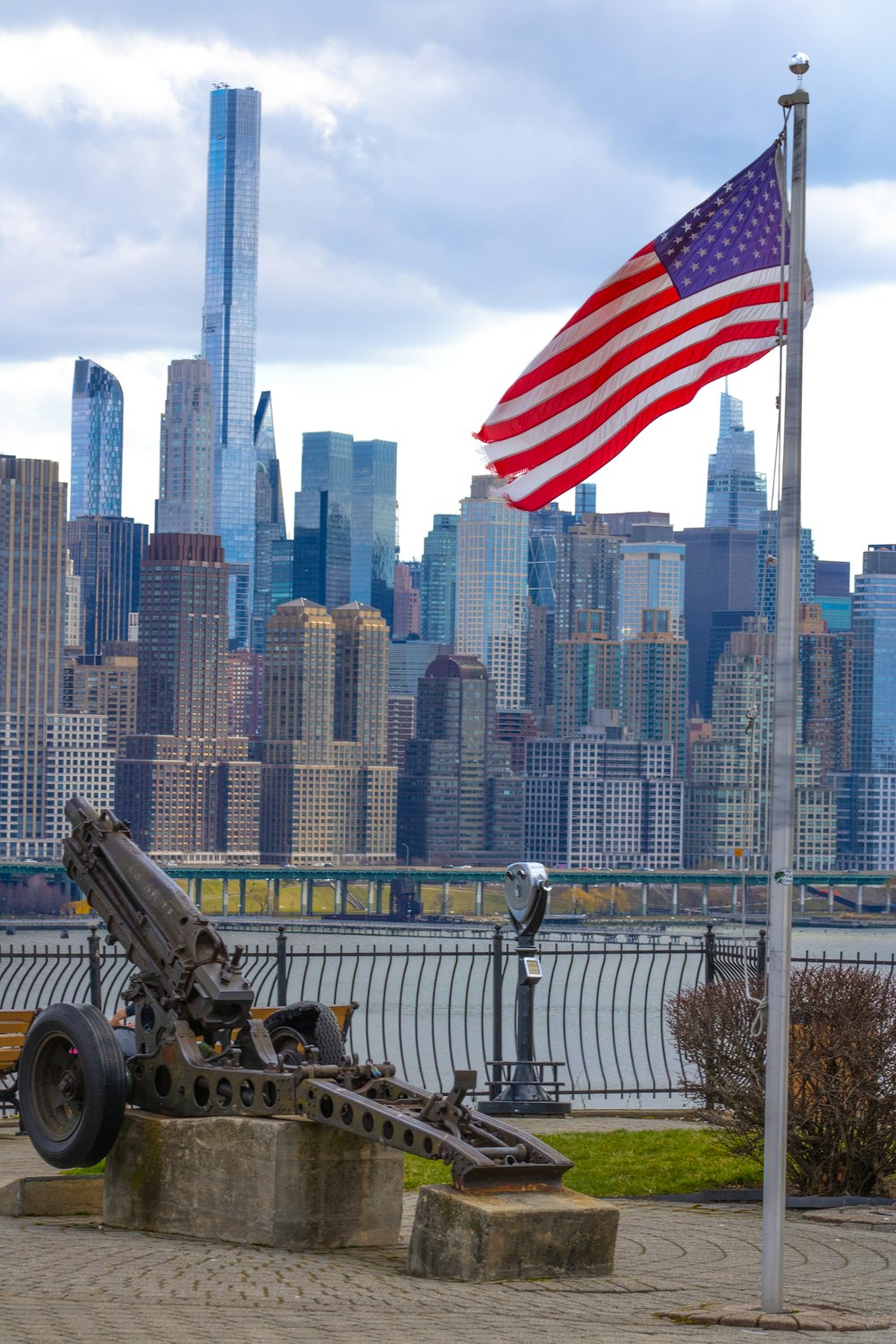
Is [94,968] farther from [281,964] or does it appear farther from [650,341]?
[650,341]

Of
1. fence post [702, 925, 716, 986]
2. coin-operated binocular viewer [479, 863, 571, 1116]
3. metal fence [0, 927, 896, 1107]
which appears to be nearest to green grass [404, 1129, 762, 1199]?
metal fence [0, 927, 896, 1107]

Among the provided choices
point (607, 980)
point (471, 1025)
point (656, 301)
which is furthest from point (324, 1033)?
point (607, 980)

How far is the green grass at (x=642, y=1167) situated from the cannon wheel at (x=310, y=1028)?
0.98 m

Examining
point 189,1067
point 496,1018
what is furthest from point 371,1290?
point 496,1018

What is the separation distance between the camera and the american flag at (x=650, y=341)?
1061cm

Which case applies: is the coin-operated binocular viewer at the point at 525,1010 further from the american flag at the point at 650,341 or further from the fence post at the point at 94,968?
the american flag at the point at 650,341

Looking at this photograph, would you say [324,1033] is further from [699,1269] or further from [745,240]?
[745,240]

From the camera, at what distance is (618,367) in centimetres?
1112

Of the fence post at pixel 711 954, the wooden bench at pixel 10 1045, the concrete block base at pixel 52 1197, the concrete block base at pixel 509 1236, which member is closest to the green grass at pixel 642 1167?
the concrete block base at pixel 52 1197

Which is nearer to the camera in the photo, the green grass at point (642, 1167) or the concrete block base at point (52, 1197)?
the concrete block base at point (52, 1197)

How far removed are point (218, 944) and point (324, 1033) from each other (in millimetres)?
1085

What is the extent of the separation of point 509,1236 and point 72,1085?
2.75m

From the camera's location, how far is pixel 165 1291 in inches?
351

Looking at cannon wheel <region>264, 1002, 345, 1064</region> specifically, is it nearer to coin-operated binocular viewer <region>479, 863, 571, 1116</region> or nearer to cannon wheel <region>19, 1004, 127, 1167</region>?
cannon wheel <region>19, 1004, 127, 1167</region>
